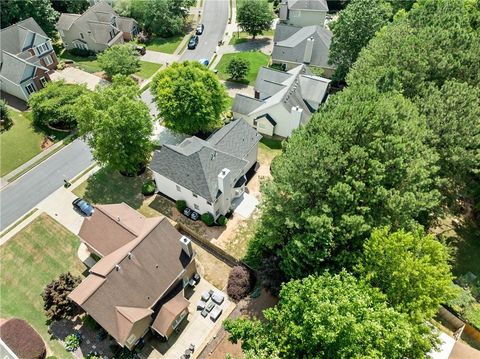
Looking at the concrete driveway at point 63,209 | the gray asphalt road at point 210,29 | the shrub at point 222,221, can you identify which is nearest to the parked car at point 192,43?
the gray asphalt road at point 210,29

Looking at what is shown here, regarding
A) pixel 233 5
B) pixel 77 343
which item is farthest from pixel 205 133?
pixel 233 5

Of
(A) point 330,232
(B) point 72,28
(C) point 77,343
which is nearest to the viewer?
(A) point 330,232

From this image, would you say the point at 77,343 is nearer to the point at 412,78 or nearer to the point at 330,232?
the point at 330,232

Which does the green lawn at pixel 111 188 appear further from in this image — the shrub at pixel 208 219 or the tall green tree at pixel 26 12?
the tall green tree at pixel 26 12

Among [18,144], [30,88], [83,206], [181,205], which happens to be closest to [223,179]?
[181,205]

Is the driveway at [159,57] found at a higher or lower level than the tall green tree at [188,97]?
lower

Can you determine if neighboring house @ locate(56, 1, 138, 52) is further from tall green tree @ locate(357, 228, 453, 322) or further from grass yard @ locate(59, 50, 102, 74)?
tall green tree @ locate(357, 228, 453, 322)

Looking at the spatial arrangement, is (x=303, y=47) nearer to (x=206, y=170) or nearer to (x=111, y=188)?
(x=206, y=170)

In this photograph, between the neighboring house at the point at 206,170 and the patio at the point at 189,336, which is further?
the neighboring house at the point at 206,170
